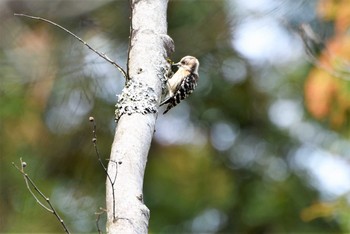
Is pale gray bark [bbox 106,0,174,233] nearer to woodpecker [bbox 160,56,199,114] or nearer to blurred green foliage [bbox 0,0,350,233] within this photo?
woodpecker [bbox 160,56,199,114]

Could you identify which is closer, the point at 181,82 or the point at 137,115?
the point at 137,115

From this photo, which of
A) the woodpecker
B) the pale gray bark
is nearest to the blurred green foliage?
the woodpecker

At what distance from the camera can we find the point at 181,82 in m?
3.06

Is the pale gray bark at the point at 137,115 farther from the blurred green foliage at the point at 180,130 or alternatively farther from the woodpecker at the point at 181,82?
the blurred green foliage at the point at 180,130

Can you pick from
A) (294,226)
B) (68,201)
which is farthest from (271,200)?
(68,201)

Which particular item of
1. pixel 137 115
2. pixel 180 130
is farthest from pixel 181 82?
pixel 180 130

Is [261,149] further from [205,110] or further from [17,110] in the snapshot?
[17,110]

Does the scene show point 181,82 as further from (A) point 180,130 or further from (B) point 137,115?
(A) point 180,130

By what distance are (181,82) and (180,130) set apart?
11.8ft

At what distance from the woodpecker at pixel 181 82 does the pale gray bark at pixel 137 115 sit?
37 cm

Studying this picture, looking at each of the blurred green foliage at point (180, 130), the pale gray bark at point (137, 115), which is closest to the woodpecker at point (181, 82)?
the pale gray bark at point (137, 115)

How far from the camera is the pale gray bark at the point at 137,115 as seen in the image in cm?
214

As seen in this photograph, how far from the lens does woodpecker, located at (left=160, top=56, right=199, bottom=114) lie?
301cm

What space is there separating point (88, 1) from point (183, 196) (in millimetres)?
2566
